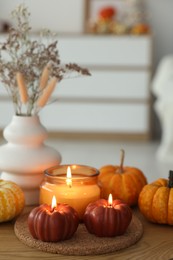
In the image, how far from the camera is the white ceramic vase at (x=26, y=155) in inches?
66.6

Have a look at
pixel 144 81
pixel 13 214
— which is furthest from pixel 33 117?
pixel 144 81

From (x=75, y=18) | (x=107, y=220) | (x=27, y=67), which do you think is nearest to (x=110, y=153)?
(x=75, y=18)

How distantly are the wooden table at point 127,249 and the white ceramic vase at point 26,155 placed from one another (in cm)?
20

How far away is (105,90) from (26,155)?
3.78 meters

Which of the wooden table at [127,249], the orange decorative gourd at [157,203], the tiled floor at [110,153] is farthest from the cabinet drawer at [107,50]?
the wooden table at [127,249]

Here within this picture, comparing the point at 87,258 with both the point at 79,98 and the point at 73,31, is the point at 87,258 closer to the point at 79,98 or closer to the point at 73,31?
the point at 79,98

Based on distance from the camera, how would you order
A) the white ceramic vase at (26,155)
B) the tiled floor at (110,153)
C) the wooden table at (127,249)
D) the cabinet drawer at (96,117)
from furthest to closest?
1. the cabinet drawer at (96,117)
2. the tiled floor at (110,153)
3. the white ceramic vase at (26,155)
4. the wooden table at (127,249)

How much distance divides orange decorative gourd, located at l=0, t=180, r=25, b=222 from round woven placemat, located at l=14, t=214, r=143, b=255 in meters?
0.05

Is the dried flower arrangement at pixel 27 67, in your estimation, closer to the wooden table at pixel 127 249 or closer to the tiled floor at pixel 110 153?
the wooden table at pixel 127 249

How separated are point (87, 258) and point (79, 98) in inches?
165

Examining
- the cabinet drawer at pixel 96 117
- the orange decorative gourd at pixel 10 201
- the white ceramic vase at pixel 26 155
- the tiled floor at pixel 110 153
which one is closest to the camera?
the orange decorative gourd at pixel 10 201

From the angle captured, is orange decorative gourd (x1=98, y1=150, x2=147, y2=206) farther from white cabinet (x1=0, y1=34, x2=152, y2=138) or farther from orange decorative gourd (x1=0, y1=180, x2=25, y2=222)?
white cabinet (x1=0, y1=34, x2=152, y2=138)

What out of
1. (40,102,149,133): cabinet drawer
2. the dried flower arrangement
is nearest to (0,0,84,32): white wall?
(40,102,149,133): cabinet drawer

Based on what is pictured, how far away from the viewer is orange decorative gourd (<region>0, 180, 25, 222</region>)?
1.54 metres
